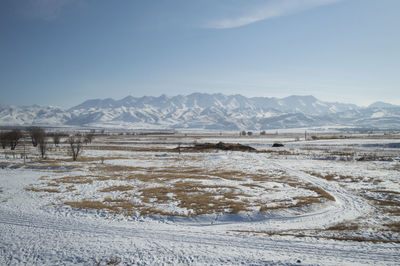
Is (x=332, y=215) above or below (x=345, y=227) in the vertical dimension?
below

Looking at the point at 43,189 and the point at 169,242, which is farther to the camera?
the point at 43,189

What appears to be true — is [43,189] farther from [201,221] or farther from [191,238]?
[191,238]

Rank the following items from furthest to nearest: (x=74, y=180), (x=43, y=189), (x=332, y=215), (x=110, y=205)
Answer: (x=74, y=180) → (x=43, y=189) → (x=110, y=205) → (x=332, y=215)

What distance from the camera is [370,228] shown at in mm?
11242

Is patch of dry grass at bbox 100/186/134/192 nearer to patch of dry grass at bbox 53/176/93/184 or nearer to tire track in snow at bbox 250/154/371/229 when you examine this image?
patch of dry grass at bbox 53/176/93/184

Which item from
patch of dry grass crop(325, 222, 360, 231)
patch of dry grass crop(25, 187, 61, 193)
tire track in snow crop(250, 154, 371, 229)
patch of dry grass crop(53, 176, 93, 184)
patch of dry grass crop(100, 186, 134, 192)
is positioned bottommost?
tire track in snow crop(250, 154, 371, 229)

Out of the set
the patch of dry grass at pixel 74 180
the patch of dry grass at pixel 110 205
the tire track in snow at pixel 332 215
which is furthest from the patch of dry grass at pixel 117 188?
the tire track in snow at pixel 332 215

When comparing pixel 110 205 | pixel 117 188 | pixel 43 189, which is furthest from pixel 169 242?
pixel 43 189

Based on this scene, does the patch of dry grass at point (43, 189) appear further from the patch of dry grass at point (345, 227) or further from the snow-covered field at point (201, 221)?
the patch of dry grass at point (345, 227)

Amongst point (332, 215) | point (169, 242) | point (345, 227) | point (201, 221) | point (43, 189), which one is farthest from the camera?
point (43, 189)

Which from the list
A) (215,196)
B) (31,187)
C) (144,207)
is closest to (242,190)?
(215,196)

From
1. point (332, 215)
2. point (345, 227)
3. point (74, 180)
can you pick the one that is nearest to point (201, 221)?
point (345, 227)

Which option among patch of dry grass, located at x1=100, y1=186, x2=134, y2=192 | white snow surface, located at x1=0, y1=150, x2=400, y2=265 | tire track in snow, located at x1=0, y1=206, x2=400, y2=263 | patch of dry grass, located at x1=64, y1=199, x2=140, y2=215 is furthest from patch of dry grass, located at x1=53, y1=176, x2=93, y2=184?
tire track in snow, located at x1=0, y1=206, x2=400, y2=263

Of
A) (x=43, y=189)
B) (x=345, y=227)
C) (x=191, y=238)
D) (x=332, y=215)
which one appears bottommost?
(x=332, y=215)
